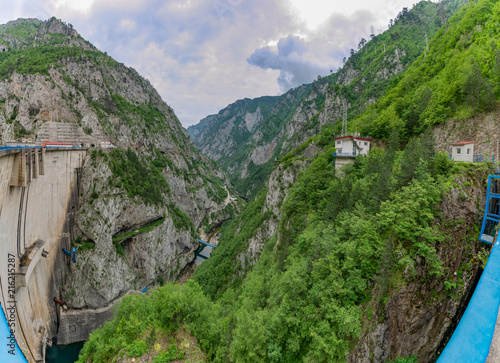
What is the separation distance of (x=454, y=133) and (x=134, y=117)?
4149 inches

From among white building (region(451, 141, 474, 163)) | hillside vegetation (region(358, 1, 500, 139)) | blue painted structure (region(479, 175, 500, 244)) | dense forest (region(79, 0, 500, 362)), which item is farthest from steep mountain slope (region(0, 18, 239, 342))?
white building (region(451, 141, 474, 163))

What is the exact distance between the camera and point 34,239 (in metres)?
33.6

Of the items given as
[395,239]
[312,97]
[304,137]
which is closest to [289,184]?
[395,239]

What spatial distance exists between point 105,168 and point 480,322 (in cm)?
6346

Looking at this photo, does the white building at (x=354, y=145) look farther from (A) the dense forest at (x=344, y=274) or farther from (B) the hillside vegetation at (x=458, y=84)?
(A) the dense forest at (x=344, y=274)

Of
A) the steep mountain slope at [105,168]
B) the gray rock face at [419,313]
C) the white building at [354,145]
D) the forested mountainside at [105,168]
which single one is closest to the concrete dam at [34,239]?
the steep mountain slope at [105,168]

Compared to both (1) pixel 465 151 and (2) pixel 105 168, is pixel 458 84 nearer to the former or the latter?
(1) pixel 465 151

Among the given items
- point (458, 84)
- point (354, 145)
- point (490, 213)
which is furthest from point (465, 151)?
point (354, 145)

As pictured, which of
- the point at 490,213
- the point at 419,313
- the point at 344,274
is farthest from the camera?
the point at 490,213

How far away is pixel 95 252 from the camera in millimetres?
48156

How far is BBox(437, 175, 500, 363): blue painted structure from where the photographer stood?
1197cm

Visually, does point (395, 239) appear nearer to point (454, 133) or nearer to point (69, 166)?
point (454, 133)

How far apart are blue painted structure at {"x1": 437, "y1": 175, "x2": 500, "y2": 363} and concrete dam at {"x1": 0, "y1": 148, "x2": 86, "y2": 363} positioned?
129 feet

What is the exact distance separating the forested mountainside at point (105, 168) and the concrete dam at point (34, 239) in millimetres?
4916
